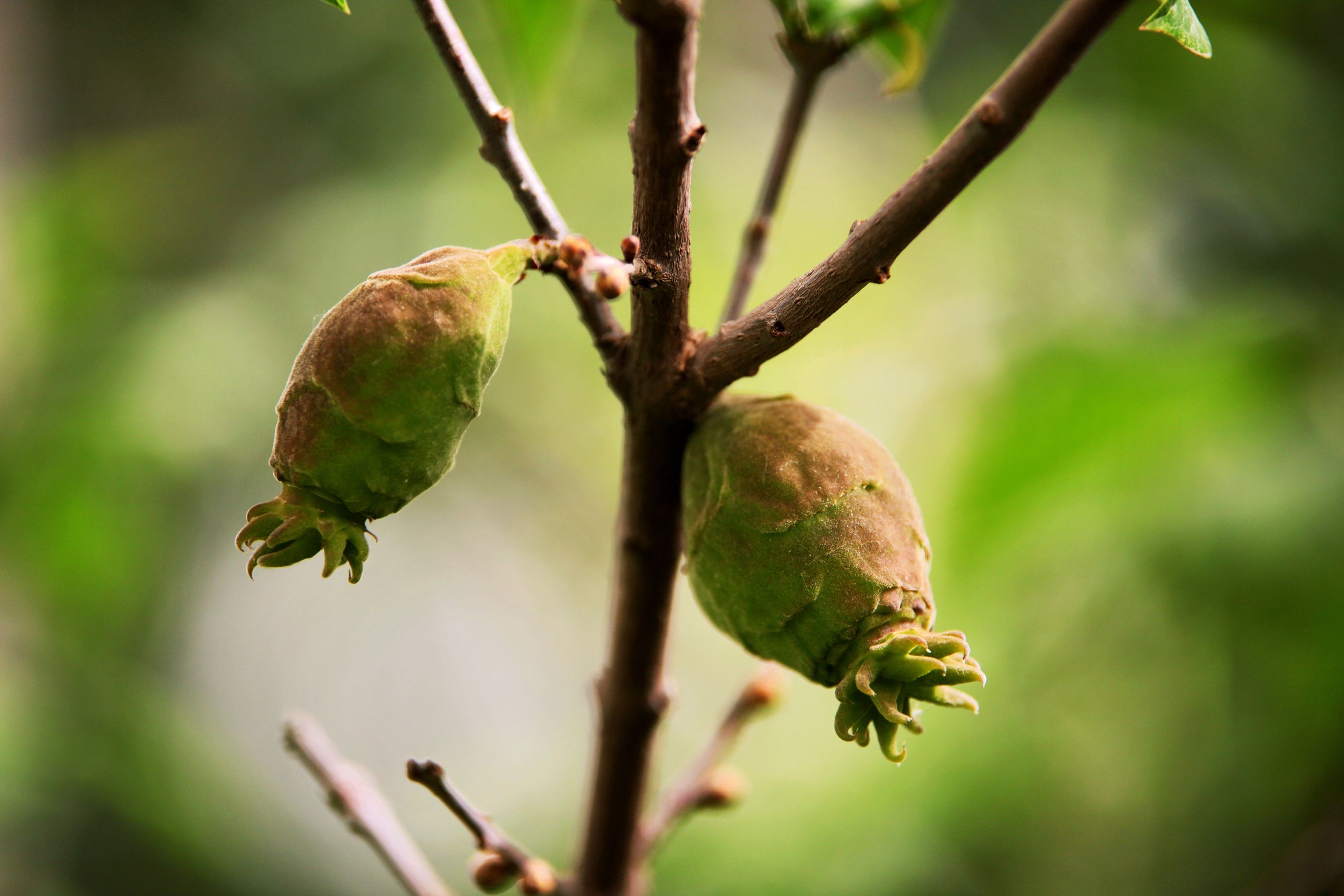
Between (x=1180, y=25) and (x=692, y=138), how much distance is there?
233 millimetres

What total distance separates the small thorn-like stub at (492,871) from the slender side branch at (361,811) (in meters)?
0.07

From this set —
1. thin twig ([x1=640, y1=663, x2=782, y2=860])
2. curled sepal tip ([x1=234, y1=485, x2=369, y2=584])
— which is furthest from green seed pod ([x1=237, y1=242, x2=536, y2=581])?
thin twig ([x1=640, y1=663, x2=782, y2=860])

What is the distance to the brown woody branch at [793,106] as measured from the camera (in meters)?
0.75

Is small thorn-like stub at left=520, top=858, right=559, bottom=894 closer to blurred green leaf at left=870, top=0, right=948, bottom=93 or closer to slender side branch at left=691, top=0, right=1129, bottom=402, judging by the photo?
slender side branch at left=691, top=0, right=1129, bottom=402

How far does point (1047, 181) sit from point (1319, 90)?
1.70 ft

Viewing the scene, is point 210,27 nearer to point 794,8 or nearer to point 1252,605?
point 794,8

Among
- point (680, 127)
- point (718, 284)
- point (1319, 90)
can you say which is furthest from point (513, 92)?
point (1319, 90)

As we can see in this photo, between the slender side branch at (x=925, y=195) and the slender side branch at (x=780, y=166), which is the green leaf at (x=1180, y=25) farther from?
the slender side branch at (x=780, y=166)

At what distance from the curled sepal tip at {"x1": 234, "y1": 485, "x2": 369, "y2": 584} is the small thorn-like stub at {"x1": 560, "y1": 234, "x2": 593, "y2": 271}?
160mm

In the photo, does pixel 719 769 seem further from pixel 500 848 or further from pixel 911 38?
pixel 911 38

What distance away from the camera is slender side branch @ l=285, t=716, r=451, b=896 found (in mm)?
756

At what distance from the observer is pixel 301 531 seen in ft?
1.51

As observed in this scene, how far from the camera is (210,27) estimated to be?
9.09 ft

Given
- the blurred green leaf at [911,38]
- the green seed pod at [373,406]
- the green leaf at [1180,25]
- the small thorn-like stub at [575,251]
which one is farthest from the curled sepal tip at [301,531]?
the blurred green leaf at [911,38]
